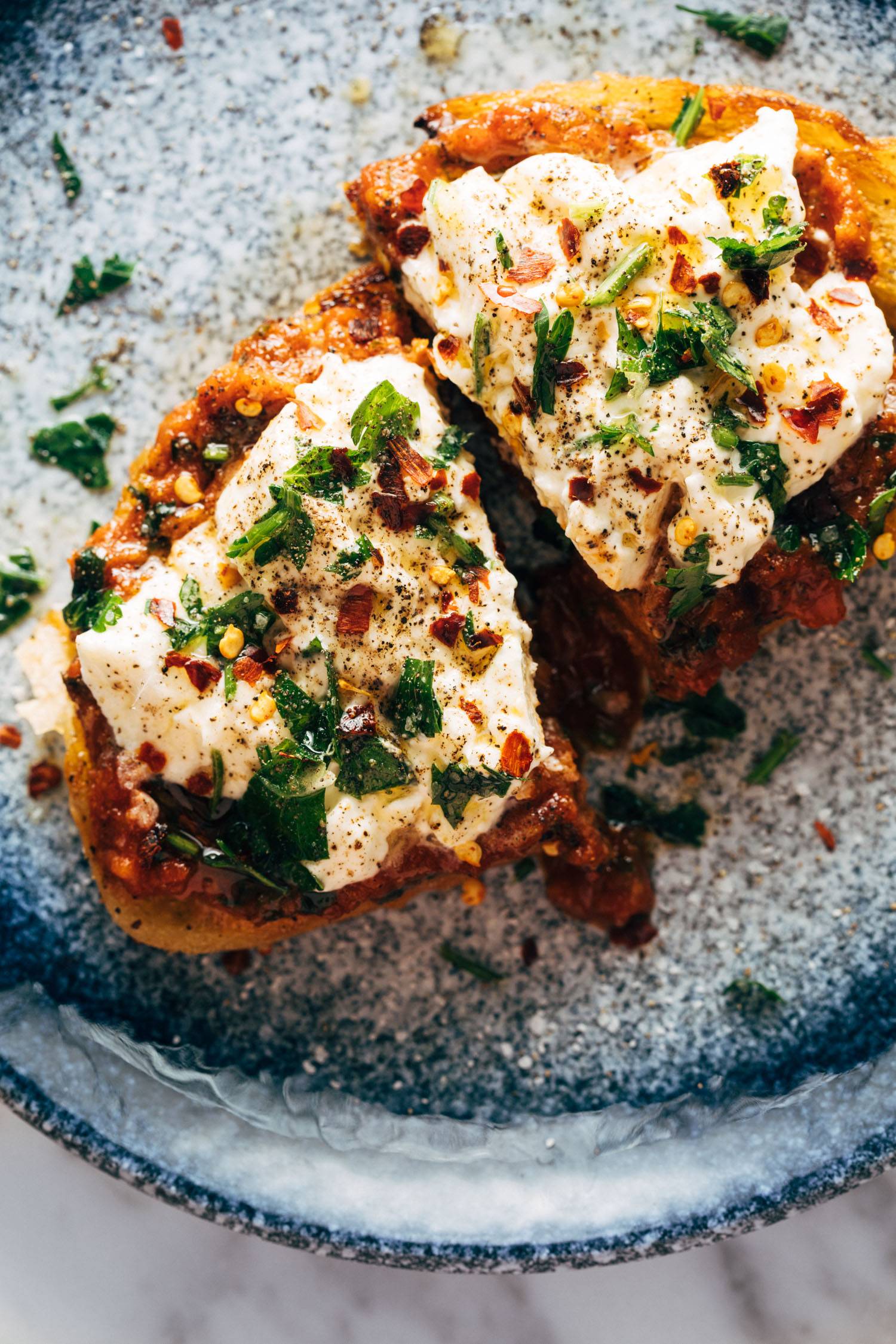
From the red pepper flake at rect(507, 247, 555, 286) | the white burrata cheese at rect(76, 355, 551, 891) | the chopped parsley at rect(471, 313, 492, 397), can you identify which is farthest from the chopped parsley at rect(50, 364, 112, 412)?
the red pepper flake at rect(507, 247, 555, 286)

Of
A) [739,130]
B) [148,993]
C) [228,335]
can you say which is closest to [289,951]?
[148,993]

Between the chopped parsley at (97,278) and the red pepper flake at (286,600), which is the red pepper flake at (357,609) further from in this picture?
the chopped parsley at (97,278)

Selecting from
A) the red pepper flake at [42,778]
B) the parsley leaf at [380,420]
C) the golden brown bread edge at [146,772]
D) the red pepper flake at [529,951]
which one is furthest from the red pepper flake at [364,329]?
the red pepper flake at [529,951]

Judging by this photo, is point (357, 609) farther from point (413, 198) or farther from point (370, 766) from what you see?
point (413, 198)

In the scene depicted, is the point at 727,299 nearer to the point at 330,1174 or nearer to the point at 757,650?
the point at 757,650

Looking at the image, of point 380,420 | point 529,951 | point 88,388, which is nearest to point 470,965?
point 529,951
